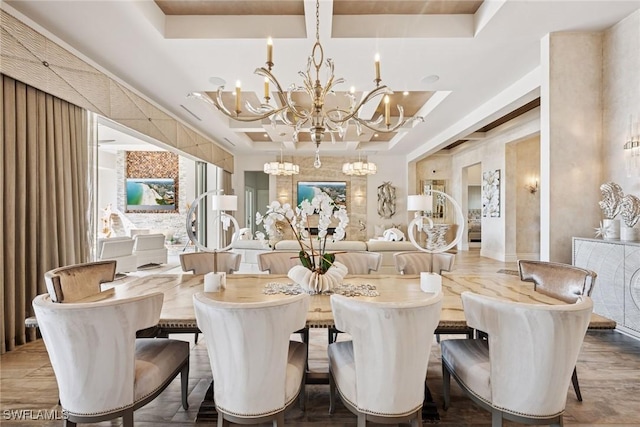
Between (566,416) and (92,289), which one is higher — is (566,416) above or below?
below

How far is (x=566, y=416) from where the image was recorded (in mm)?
1843

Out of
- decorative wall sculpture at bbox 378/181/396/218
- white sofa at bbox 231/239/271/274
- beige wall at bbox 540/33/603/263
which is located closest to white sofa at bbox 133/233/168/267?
white sofa at bbox 231/239/271/274

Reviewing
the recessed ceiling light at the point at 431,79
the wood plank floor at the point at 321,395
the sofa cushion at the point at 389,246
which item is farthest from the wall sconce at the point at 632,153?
the sofa cushion at the point at 389,246

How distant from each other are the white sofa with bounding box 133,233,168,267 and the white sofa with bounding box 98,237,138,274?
0.33 m

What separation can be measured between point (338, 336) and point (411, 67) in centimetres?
303

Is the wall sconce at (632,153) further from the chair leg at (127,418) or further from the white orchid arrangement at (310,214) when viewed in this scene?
the chair leg at (127,418)

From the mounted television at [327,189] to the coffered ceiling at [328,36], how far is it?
17.7 feet

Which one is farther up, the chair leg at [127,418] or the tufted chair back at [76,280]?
the tufted chair back at [76,280]

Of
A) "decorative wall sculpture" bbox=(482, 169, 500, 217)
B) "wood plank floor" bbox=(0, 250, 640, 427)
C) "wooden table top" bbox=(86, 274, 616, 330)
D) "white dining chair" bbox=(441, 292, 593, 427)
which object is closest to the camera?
"white dining chair" bbox=(441, 292, 593, 427)

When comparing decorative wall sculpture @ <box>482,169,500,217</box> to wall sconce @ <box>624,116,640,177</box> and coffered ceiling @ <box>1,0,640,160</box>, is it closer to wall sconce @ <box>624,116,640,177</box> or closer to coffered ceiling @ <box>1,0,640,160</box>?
coffered ceiling @ <box>1,0,640,160</box>

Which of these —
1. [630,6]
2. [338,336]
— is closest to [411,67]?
[630,6]

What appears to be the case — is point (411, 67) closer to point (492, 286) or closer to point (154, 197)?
point (492, 286)

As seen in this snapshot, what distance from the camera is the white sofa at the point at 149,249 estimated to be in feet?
21.0

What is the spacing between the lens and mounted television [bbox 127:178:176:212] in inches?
378
